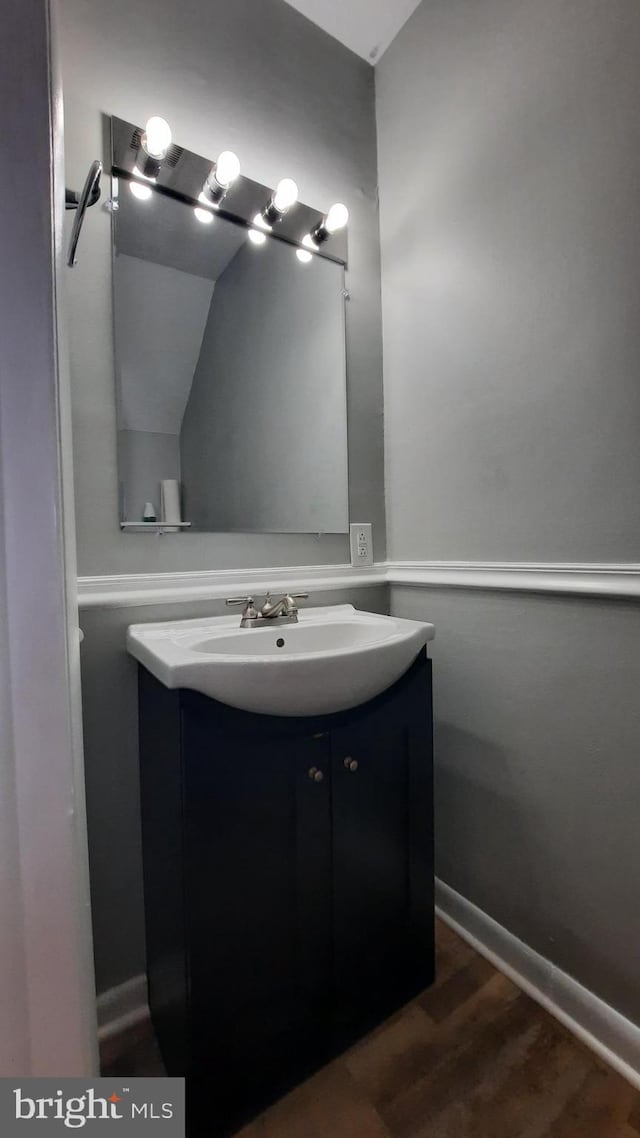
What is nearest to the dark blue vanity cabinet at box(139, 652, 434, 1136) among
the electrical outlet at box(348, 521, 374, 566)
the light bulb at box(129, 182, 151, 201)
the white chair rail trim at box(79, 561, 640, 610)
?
the white chair rail trim at box(79, 561, 640, 610)

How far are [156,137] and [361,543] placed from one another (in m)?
1.06

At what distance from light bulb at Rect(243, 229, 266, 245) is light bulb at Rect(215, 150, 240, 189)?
5.6 inches

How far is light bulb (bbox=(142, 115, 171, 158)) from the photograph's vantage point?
1036mm

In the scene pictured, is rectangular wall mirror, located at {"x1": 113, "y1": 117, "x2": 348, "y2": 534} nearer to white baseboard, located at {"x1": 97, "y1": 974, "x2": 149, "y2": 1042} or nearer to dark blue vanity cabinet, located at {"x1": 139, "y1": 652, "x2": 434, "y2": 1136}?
dark blue vanity cabinet, located at {"x1": 139, "y1": 652, "x2": 434, "y2": 1136}

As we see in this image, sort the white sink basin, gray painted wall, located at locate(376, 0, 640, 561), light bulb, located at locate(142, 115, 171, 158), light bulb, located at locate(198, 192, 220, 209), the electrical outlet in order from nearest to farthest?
the white sink basin
gray painted wall, located at locate(376, 0, 640, 561)
light bulb, located at locate(142, 115, 171, 158)
light bulb, located at locate(198, 192, 220, 209)
the electrical outlet

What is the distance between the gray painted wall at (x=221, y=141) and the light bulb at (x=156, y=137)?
95 millimetres

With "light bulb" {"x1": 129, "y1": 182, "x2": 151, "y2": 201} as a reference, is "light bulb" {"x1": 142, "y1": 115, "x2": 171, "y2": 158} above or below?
above

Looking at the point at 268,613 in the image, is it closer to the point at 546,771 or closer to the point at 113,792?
the point at 113,792

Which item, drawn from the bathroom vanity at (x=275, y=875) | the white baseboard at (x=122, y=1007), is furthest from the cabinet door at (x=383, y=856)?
the white baseboard at (x=122, y=1007)

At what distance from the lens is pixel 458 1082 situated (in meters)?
0.92

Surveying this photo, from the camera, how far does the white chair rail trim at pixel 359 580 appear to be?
95 cm

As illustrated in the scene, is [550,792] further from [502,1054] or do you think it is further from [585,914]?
[502,1054]

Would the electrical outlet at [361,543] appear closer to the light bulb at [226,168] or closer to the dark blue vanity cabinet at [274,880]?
the dark blue vanity cabinet at [274,880]

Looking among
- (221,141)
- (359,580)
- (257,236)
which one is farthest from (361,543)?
(221,141)
